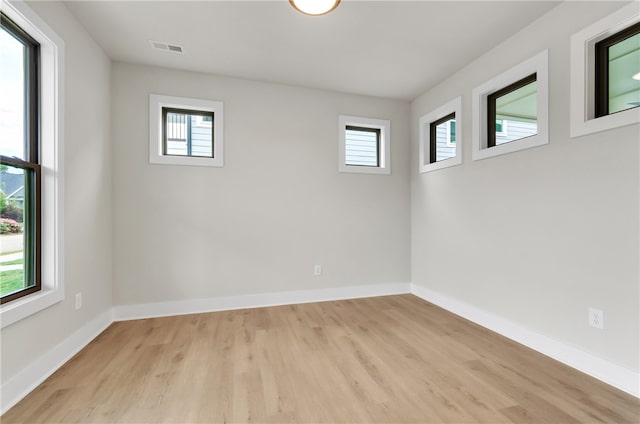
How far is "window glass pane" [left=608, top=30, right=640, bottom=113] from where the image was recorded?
6.14 ft

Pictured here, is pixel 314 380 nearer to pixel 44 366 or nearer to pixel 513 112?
pixel 44 366

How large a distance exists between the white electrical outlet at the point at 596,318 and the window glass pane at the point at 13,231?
154 inches

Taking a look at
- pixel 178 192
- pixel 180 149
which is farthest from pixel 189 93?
pixel 178 192

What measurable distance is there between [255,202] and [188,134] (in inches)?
44.4

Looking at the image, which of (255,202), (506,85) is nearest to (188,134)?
(255,202)

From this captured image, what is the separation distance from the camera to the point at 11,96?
1783 millimetres

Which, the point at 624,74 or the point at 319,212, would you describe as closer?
the point at 624,74

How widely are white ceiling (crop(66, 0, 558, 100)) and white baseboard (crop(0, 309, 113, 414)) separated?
2.64 metres

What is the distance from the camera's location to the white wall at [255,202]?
10.0 feet

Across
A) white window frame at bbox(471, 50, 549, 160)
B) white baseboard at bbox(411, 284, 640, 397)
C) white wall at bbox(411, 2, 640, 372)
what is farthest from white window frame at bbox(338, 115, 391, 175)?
white baseboard at bbox(411, 284, 640, 397)

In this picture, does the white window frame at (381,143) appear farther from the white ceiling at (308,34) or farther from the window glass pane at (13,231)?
the window glass pane at (13,231)

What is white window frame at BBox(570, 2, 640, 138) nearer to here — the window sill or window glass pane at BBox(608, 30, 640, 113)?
window glass pane at BBox(608, 30, 640, 113)

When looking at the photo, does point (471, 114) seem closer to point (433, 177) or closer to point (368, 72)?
point (433, 177)

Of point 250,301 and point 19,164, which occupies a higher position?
point 19,164
